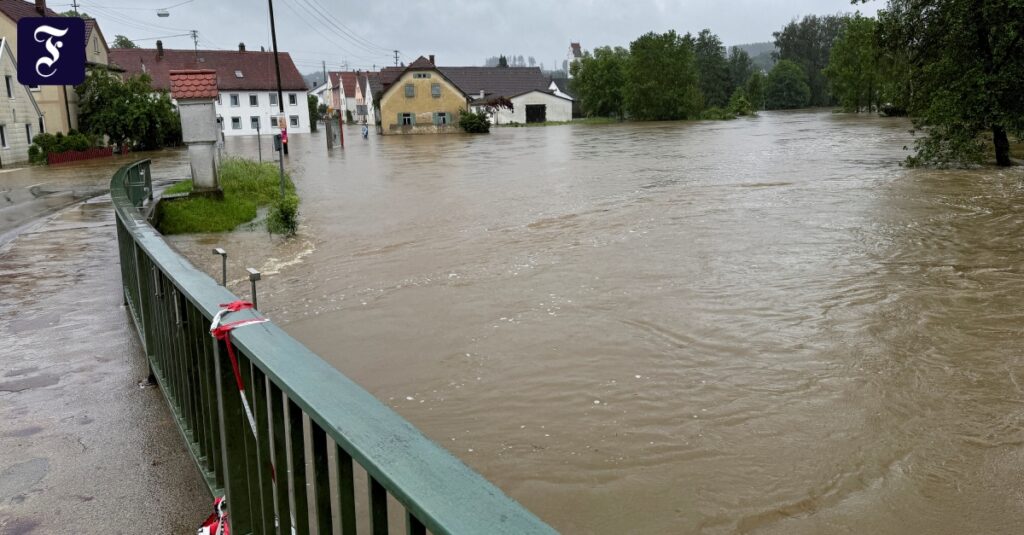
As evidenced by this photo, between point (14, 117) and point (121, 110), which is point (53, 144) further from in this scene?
point (121, 110)

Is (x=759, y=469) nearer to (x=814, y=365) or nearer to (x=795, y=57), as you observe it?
(x=814, y=365)

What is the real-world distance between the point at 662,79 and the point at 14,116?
6123cm

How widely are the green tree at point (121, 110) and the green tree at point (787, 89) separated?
102906mm

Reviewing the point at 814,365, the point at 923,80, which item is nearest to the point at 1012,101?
the point at 923,80

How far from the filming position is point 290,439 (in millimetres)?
2125

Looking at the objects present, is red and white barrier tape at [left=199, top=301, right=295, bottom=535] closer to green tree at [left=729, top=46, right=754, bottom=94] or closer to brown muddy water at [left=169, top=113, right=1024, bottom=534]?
brown muddy water at [left=169, top=113, right=1024, bottom=534]

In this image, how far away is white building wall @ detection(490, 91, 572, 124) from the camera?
88562 mm

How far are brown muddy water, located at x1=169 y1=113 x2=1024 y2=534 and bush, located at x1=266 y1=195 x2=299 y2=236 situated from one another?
600 millimetres

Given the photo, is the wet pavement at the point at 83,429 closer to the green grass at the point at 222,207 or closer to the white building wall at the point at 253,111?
the green grass at the point at 222,207

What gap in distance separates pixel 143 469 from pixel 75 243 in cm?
982

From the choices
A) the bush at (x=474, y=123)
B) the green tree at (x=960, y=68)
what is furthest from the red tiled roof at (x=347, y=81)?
the green tree at (x=960, y=68)

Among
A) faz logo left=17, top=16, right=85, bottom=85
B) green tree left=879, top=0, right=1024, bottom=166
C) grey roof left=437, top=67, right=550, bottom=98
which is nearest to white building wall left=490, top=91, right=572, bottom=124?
grey roof left=437, top=67, right=550, bottom=98

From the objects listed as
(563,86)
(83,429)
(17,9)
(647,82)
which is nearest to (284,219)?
(83,429)

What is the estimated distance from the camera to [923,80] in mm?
24391
